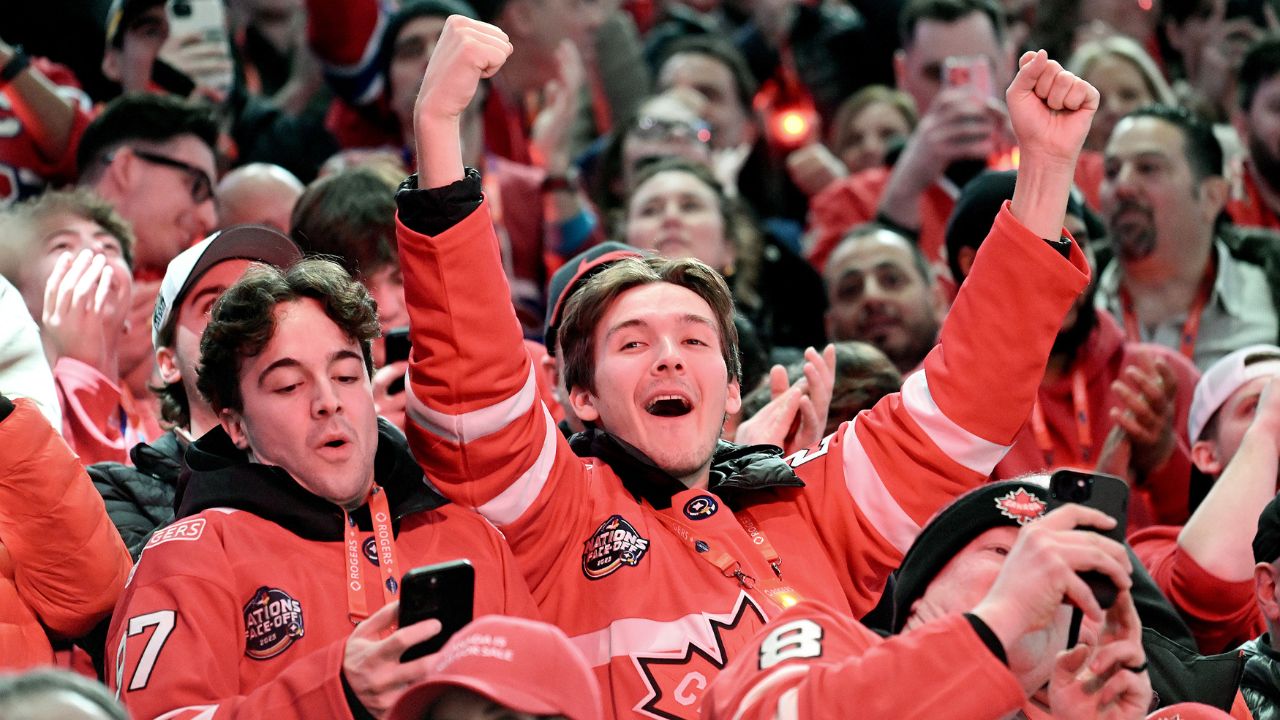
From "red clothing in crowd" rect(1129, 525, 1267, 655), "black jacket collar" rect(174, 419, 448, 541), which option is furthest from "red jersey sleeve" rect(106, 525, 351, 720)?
"red clothing in crowd" rect(1129, 525, 1267, 655)

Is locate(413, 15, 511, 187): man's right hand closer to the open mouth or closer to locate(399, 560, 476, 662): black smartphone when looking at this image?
the open mouth

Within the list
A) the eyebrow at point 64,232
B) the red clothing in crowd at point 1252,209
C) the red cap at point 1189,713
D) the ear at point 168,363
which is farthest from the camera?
the red clothing in crowd at point 1252,209

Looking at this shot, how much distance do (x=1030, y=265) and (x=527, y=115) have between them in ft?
16.4

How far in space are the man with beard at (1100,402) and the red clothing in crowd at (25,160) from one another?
10.1 ft

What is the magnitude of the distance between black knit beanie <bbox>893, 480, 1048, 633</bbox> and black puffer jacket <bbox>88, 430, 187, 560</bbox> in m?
1.81

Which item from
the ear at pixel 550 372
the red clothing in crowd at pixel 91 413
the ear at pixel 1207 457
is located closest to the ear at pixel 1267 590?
the ear at pixel 1207 457

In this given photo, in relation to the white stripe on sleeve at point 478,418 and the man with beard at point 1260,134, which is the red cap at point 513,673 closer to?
the white stripe on sleeve at point 478,418

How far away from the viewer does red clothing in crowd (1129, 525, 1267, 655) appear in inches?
170

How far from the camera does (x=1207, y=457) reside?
4.89 meters

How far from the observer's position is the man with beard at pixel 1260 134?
7.32 meters

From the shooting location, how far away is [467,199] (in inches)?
131

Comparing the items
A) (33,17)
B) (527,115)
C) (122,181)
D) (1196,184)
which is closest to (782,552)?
(122,181)

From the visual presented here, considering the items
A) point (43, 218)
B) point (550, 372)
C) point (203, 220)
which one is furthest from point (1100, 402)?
point (43, 218)

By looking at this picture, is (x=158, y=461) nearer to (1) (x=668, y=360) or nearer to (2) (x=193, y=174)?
(1) (x=668, y=360)
